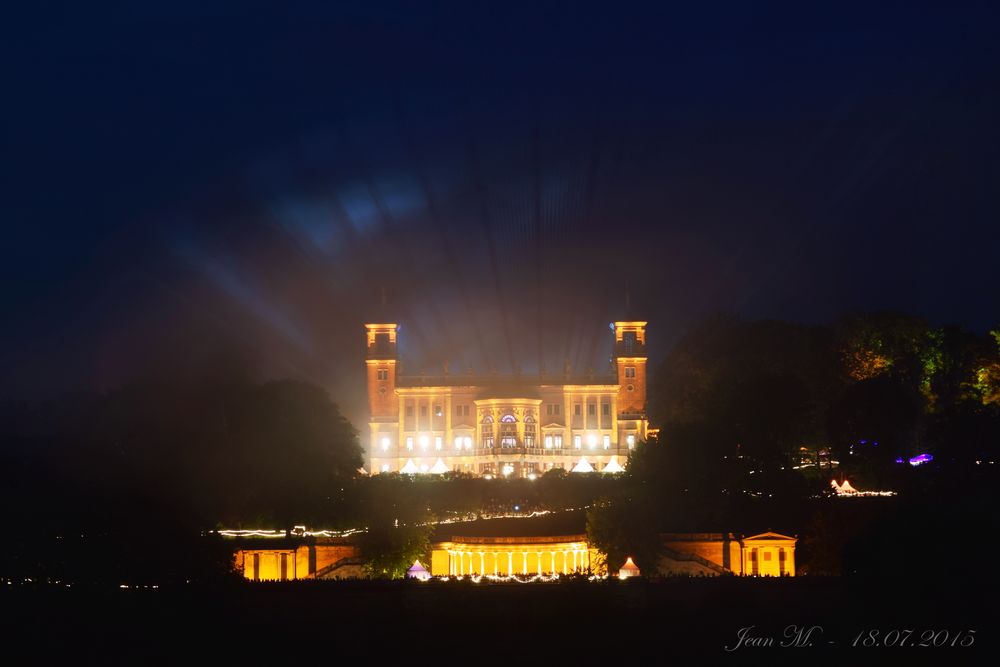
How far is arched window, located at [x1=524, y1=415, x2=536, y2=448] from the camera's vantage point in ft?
269

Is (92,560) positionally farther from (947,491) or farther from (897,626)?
(947,491)

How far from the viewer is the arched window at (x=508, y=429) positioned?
267 ft

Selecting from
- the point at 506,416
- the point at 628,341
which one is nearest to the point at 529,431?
the point at 506,416

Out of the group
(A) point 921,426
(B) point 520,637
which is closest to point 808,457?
(A) point 921,426

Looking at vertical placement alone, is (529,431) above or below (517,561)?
above

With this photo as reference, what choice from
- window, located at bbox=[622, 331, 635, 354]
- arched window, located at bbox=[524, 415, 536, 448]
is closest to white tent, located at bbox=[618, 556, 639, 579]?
arched window, located at bbox=[524, 415, 536, 448]

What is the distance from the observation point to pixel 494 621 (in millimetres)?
39344

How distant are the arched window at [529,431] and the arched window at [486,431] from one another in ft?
6.61

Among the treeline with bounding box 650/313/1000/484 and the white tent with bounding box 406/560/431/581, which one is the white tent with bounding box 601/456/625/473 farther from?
the white tent with bounding box 406/560/431/581

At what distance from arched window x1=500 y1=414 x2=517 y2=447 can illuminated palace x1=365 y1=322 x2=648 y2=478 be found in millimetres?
58

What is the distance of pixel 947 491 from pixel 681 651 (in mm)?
18471

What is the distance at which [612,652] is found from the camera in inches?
1473

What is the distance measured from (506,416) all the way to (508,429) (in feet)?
2.49

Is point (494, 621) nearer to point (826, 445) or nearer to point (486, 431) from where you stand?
point (826, 445)
